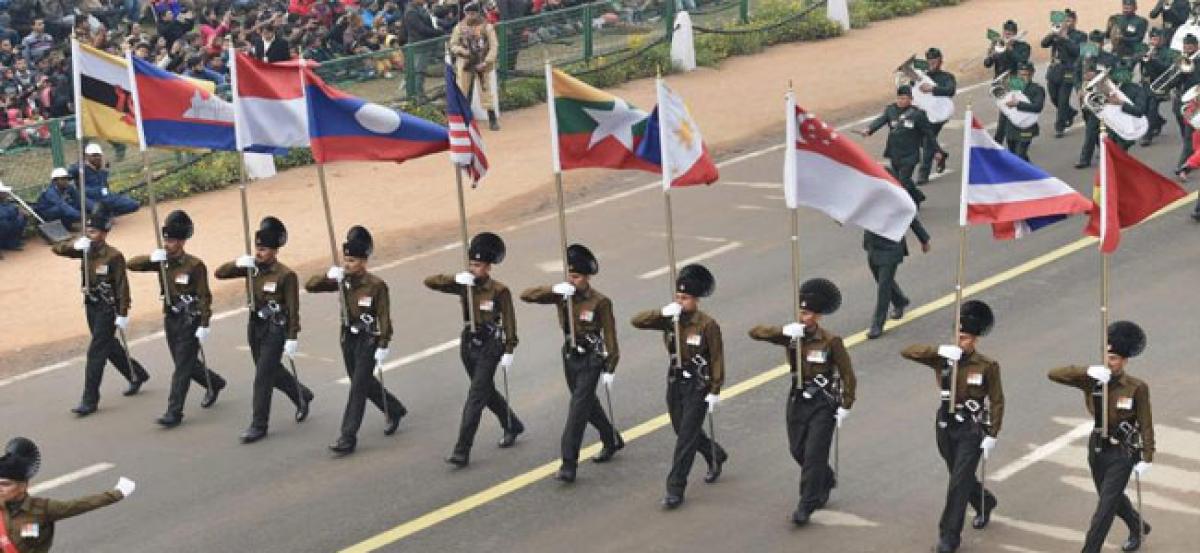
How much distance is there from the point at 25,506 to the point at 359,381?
14.9 ft

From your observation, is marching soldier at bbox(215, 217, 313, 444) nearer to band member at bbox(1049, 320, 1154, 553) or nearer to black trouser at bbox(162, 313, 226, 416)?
black trouser at bbox(162, 313, 226, 416)

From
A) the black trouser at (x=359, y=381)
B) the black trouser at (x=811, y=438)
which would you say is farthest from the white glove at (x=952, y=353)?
the black trouser at (x=359, y=381)

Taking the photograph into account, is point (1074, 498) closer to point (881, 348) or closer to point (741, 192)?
point (881, 348)

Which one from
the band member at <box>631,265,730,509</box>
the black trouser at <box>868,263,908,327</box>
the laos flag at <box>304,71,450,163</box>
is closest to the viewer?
the band member at <box>631,265,730,509</box>

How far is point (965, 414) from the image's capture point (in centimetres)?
1539

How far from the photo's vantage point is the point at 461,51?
28.9 meters

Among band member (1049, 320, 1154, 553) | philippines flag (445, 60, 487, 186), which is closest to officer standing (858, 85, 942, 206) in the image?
philippines flag (445, 60, 487, 186)

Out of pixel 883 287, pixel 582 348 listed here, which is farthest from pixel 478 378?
pixel 883 287

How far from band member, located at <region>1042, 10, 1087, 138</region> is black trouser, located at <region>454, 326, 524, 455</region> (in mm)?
13151

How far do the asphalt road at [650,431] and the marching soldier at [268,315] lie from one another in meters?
0.32

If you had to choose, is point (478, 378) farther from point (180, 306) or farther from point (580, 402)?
point (180, 306)

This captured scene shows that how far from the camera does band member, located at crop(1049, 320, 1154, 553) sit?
14773mm

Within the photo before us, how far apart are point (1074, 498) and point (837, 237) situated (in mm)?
7778

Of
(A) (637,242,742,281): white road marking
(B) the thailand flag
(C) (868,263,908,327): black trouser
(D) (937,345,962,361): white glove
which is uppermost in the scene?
(B) the thailand flag
